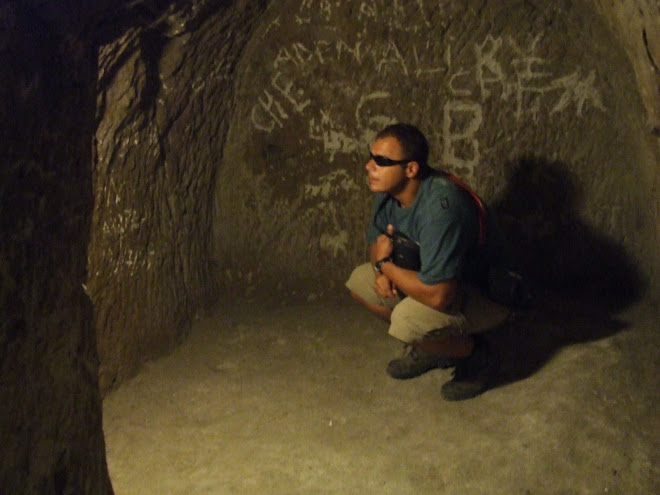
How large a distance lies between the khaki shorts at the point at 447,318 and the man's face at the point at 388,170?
0.44m

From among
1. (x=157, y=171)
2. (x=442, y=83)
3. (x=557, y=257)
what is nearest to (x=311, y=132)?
(x=442, y=83)

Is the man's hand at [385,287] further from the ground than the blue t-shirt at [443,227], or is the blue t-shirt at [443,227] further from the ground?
the blue t-shirt at [443,227]

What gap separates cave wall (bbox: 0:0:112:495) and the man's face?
3.93ft

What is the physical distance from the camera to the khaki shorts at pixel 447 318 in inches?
107

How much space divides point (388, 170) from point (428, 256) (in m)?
0.36

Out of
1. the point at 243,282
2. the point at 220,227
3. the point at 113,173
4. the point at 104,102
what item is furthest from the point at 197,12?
the point at 243,282

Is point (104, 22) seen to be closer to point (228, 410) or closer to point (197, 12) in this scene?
point (197, 12)

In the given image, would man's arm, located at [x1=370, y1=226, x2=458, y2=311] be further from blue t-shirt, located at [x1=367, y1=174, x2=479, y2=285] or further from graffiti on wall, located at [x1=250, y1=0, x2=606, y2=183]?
graffiti on wall, located at [x1=250, y1=0, x2=606, y2=183]

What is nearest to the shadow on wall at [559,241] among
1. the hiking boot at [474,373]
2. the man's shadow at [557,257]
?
the man's shadow at [557,257]

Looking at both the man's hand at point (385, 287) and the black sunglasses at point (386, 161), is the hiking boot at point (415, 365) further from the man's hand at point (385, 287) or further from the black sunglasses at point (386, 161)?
the black sunglasses at point (386, 161)

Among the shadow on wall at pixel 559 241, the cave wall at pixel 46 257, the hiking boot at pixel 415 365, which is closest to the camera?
the cave wall at pixel 46 257

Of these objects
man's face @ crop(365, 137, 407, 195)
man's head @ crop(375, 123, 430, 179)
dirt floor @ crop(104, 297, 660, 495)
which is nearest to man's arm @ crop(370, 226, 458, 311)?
man's face @ crop(365, 137, 407, 195)

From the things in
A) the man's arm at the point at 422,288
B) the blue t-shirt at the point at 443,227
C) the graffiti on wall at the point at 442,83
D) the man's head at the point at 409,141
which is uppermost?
the graffiti on wall at the point at 442,83

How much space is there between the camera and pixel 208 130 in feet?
11.6
